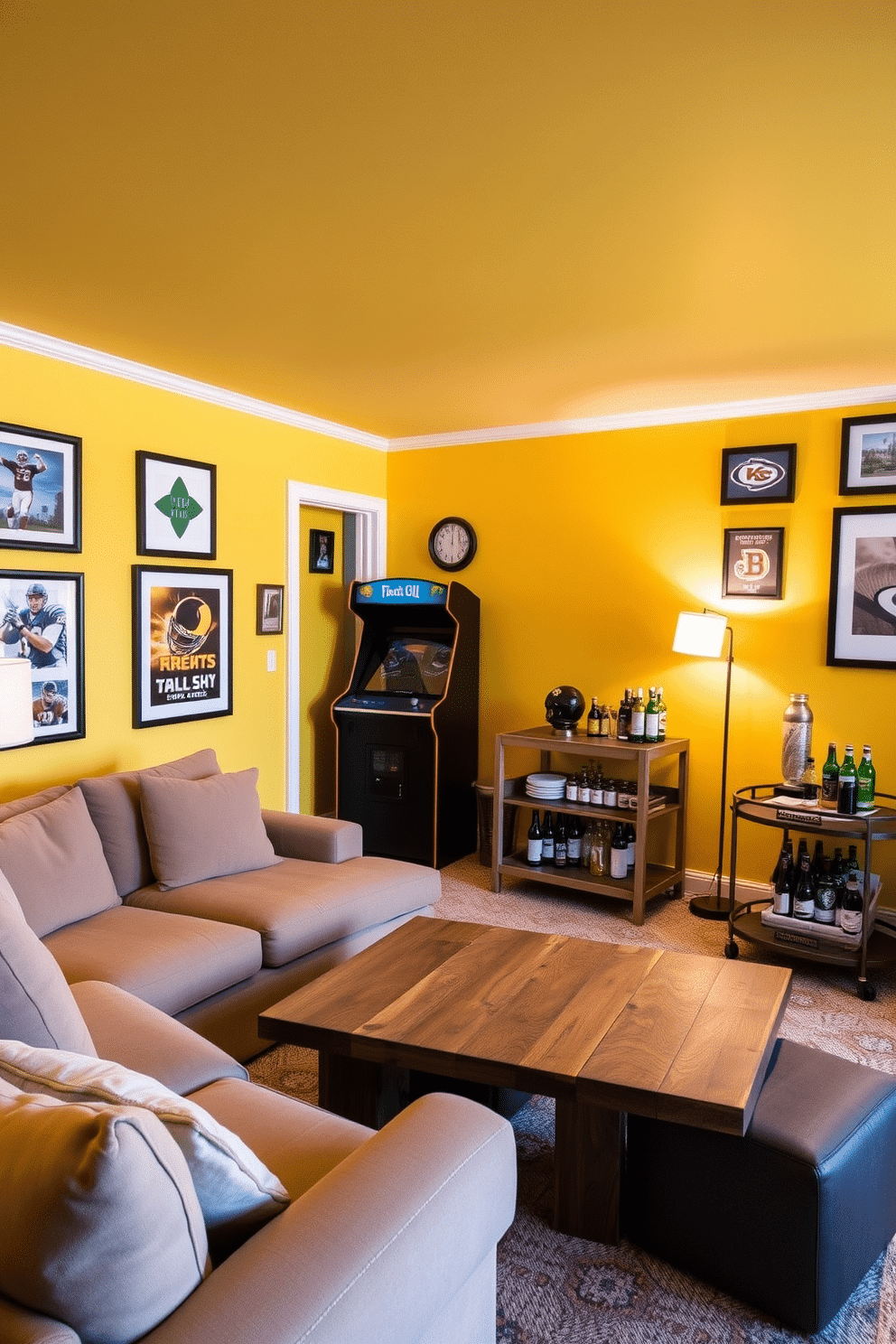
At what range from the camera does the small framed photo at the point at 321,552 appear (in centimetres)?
549

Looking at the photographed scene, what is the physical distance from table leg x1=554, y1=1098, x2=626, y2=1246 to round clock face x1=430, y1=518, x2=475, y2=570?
12.2ft

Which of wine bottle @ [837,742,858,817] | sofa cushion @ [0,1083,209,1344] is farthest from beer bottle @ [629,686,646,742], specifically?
sofa cushion @ [0,1083,209,1344]

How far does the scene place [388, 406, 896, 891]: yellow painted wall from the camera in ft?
14.1

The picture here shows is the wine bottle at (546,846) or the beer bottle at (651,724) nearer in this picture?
the beer bottle at (651,724)

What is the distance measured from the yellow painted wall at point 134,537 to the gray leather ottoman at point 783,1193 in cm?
271

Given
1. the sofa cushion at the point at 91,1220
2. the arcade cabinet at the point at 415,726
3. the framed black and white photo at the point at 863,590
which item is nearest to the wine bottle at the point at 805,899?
the framed black and white photo at the point at 863,590

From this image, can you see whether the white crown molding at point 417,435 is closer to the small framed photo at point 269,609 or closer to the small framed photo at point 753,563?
the small framed photo at point 753,563

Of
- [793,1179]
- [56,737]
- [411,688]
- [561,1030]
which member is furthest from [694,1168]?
[411,688]

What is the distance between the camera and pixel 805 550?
432 centimetres

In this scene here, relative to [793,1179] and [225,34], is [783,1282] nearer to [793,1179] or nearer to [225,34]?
[793,1179]

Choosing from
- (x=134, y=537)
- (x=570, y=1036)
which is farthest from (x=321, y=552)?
(x=570, y=1036)

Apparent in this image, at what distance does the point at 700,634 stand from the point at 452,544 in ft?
5.63

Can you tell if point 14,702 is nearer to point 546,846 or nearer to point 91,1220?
point 91,1220

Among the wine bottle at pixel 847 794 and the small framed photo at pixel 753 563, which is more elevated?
the small framed photo at pixel 753 563
